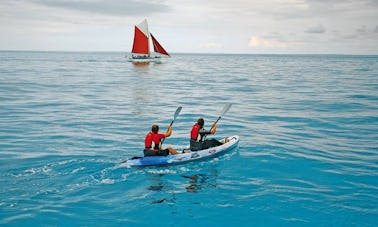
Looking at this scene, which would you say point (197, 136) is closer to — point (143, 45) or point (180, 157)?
point (180, 157)

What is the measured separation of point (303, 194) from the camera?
1373cm

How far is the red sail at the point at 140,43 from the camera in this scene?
318 ft

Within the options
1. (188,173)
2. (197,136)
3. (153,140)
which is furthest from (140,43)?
(188,173)

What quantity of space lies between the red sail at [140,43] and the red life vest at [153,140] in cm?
8308

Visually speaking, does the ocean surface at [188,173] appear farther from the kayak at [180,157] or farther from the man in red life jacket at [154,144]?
the man in red life jacket at [154,144]

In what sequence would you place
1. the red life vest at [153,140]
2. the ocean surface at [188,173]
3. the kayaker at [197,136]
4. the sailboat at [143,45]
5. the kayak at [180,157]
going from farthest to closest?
the sailboat at [143,45]
the kayaker at [197,136]
the kayak at [180,157]
the red life vest at [153,140]
the ocean surface at [188,173]

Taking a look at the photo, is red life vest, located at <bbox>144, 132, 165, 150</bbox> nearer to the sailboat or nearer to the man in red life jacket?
the man in red life jacket

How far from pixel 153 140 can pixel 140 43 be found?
8896cm

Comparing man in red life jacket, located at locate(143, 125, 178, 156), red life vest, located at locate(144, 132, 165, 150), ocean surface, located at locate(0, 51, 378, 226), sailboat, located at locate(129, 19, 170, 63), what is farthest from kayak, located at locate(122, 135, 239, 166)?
sailboat, located at locate(129, 19, 170, 63)

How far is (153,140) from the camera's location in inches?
623

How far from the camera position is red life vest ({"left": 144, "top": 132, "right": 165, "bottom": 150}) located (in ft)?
51.2

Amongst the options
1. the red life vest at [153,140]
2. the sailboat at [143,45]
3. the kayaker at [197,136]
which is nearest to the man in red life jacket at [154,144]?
the red life vest at [153,140]

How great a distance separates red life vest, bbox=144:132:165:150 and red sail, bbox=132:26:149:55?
83.1 meters

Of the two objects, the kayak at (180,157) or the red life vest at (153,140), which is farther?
the kayak at (180,157)
